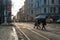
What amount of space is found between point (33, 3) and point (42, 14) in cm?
2959

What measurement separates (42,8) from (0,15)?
18.8 meters

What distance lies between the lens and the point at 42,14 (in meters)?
100

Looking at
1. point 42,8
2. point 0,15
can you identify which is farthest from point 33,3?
point 0,15

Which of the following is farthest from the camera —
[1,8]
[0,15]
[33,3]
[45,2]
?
[33,3]

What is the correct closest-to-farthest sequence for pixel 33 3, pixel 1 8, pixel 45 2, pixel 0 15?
pixel 1 8
pixel 0 15
pixel 45 2
pixel 33 3

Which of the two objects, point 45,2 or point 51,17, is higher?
point 45,2

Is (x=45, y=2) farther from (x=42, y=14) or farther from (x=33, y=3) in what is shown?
(x=33, y=3)

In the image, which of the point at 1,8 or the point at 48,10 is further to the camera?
the point at 48,10

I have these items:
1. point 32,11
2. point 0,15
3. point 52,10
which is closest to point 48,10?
point 52,10

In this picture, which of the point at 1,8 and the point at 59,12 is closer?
the point at 1,8

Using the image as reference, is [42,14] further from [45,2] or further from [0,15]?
[0,15]

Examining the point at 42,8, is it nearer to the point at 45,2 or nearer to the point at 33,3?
the point at 45,2

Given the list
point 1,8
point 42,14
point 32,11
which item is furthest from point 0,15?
point 32,11

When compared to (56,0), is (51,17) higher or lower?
lower
